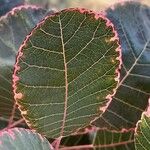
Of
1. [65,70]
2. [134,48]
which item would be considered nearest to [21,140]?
[65,70]

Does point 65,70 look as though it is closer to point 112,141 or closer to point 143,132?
point 143,132

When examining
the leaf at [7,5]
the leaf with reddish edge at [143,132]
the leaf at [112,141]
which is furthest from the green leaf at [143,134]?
the leaf at [7,5]

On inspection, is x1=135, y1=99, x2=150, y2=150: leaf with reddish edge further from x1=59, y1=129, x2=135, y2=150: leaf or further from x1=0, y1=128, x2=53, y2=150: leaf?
x1=59, y1=129, x2=135, y2=150: leaf

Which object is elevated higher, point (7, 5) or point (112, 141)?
point (7, 5)

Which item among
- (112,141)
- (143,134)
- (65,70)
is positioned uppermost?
(65,70)

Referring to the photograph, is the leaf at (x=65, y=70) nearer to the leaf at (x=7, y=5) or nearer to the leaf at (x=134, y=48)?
the leaf at (x=134, y=48)
